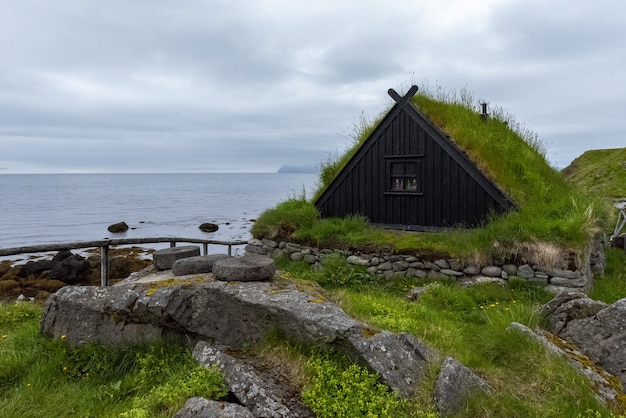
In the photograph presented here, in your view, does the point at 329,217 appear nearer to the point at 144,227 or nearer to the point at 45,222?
the point at 144,227

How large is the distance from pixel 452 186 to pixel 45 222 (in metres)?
45.4

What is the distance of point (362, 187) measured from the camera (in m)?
13.6

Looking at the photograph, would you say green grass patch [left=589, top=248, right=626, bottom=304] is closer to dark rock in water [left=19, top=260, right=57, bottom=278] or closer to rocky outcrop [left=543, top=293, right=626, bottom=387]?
rocky outcrop [left=543, top=293, right=626, bottom=387]

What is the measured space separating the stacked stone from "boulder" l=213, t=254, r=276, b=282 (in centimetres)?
585

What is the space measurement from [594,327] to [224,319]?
15.0 feet

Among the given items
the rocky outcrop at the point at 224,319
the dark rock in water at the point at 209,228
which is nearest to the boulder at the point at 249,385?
the rocky outcrop at the point at 224,319

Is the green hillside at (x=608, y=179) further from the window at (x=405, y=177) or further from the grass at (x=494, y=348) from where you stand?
the grass at (x=494, y=348)

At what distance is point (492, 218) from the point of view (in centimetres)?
1092

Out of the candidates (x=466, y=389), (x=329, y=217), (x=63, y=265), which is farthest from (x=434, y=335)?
(x=63, y=265)

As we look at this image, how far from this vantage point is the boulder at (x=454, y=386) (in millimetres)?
3870

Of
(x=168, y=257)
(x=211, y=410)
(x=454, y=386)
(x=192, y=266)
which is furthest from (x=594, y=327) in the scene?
(x=168, y=257)

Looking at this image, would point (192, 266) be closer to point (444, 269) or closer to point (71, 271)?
point (444, 269)

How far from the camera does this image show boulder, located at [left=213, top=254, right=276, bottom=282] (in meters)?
5.76

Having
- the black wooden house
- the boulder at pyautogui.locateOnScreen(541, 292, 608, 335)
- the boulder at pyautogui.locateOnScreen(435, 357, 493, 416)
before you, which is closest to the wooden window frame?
the black wooden house
